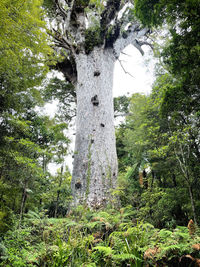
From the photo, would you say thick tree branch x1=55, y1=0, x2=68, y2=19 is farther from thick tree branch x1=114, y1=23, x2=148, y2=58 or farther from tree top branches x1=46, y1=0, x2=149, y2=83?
thick tree branch x1=114, y1=23, x2=148, y2=58

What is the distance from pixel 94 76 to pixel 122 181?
12.0ft

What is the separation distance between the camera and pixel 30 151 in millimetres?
4977

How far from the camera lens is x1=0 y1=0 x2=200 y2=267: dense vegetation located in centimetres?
180

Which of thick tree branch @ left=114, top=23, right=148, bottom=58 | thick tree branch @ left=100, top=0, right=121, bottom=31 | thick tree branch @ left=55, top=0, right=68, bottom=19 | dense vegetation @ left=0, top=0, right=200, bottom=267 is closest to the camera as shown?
dense vegetation @ left=0, top=0, right=200, bottom=267

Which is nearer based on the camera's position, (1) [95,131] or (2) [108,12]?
(1) [95,131]

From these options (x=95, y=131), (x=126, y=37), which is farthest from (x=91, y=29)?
(x=95, y=131)

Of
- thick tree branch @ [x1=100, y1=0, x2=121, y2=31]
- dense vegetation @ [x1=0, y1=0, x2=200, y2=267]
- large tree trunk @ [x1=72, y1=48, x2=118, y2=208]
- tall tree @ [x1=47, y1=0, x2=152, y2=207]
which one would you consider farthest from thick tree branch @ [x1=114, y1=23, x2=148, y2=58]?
dense vegetation @ [x1=0, y1=0, x2=200, y2=267]

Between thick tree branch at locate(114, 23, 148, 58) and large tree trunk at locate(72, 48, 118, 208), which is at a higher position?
thick tree branch at locate(114, 23, 148, 58)

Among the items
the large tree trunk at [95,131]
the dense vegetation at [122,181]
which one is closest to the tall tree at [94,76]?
the large tree trunk at [95,131]

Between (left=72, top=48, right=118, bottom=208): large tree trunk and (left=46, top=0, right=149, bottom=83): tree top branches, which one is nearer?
(left=72, top=48, right=118, bottom=208): large tree trunk

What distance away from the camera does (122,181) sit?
13.2 feet

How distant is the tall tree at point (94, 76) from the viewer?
4281mm

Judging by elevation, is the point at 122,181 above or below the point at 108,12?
below

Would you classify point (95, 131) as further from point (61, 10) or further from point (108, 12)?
point (61, 10)
